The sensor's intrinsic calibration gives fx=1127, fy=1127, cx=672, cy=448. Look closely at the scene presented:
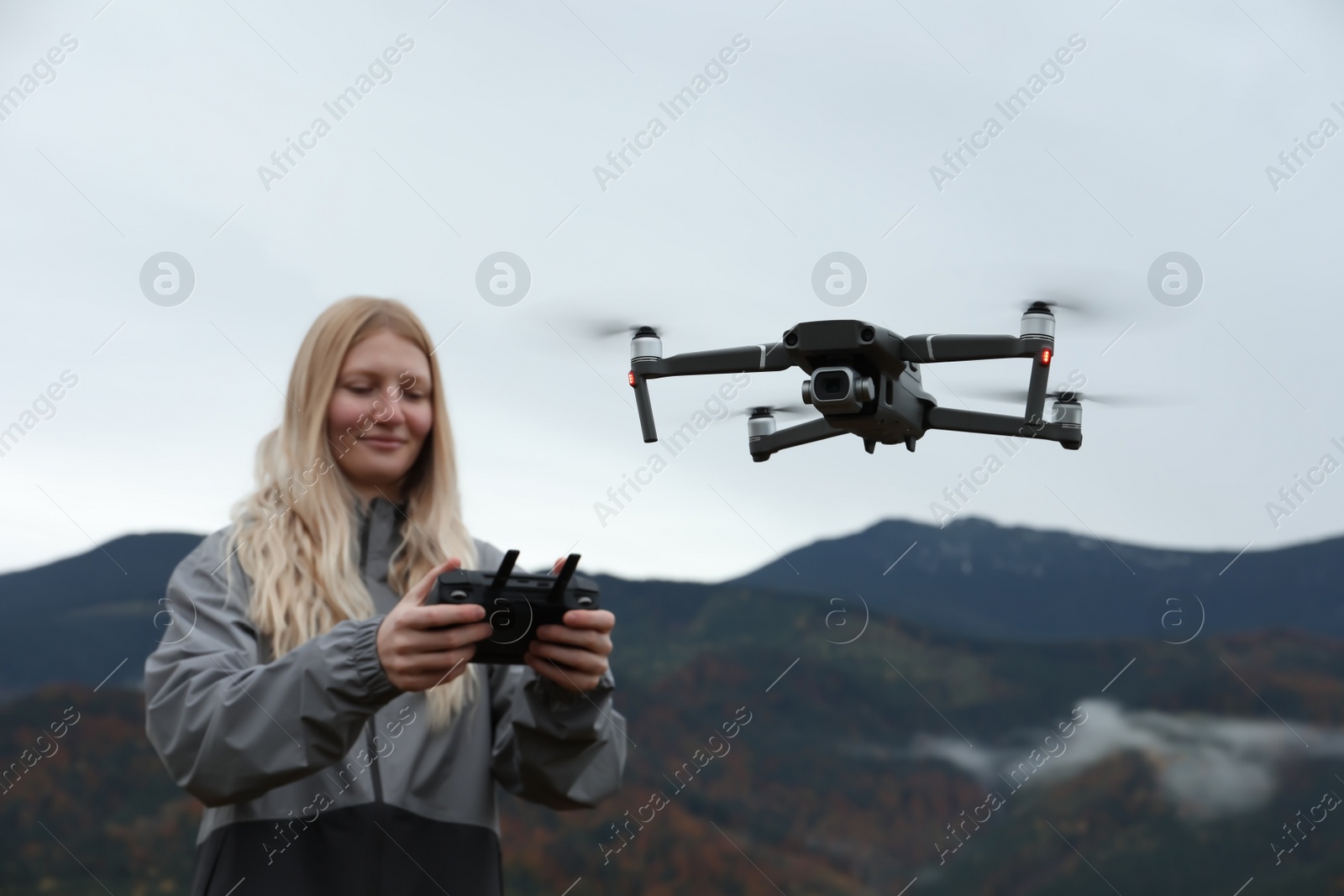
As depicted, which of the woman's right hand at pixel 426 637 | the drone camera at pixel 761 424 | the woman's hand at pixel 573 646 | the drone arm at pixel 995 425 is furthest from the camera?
the drone camera at pixel 761 424

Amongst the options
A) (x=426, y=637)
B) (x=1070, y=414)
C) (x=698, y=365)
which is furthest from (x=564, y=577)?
(x=1070, y=414)

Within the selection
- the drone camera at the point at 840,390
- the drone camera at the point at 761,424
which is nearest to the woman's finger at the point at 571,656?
the drone camera at the point at 840,390

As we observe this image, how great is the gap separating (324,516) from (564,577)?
1.61 ft

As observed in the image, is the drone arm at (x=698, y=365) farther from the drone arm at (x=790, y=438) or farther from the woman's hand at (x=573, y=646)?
the woman's hand at (x=573, y=646)

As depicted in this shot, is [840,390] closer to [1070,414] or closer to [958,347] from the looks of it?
[958,347]

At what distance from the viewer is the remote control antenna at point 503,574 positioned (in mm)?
1207

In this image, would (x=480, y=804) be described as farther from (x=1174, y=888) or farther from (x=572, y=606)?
(x=1174, y=888)

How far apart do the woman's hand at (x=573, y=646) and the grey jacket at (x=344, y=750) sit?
0.48 ft

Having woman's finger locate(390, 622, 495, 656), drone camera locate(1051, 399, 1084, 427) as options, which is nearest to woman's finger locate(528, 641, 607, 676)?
woman's finger locate(390, 622, 495, 656)

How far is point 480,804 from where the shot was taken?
5.05 feet

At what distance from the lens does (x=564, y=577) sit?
4.16 feet

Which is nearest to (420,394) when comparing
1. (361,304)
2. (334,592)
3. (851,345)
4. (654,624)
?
(361,304)

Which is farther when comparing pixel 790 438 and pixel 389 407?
pixel 790 438

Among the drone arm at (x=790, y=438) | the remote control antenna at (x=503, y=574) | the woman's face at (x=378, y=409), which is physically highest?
the drone arm at (x=790, y=438)
